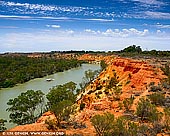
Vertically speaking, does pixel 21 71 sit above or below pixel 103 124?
below

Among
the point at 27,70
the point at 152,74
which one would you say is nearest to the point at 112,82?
the point at 152,74

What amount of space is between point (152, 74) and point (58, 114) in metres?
19.1

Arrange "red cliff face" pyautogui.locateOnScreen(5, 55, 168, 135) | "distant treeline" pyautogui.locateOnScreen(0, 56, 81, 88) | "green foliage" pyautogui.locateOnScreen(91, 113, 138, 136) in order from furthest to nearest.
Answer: "distant treeline" pyautogui.locateOnScreen(0, 56, 81, 88)
"red cliff face" pyautogui.locateOnScreen(5, 55, 168, 135)
"green foliage" pyautogui.locateOnScreen(91, 113, 138, 136)

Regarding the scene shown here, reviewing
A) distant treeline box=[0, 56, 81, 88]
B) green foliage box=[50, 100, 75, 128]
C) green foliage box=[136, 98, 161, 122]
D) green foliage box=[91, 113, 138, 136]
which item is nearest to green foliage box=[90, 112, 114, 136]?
green foliage box=[91, 113, 138, 136]

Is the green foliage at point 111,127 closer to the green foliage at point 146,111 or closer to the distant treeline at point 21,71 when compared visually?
the green foliage at point 146,111

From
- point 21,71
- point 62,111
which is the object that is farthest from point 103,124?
point 21,71

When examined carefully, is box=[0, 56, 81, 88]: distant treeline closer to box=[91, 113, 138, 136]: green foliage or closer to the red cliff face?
the red cliff face

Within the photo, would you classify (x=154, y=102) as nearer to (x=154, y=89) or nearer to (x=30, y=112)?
(x=154, y=89)

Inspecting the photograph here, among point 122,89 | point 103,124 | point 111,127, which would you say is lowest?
point 122,89

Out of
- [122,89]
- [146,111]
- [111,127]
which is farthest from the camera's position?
[122,89]

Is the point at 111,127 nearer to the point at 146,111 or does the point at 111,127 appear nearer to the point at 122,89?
the point at 146,111

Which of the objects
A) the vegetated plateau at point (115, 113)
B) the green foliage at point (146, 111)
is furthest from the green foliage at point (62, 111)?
the green foliage at point (146, 111)

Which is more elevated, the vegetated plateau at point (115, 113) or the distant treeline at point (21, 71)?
the vegetated plateau at point (115, 113)

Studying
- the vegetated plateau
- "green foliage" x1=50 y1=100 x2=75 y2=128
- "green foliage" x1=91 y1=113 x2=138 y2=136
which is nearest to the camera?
"green foliage" x1=91 y1=113 x2=138 y2=136
